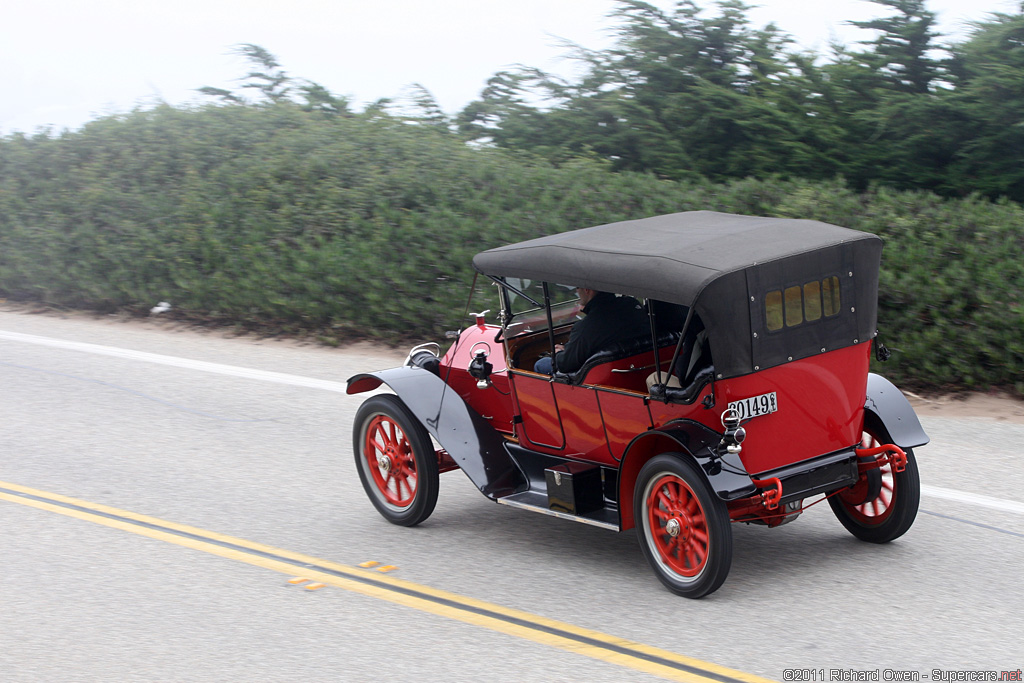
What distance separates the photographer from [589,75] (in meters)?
14.2

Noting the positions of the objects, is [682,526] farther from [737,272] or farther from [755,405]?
[737,272]

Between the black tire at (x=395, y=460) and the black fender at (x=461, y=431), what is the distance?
0.37 ft

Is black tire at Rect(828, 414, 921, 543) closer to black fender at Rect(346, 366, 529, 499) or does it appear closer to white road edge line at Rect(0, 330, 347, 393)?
black fender at Rect(346, 366, 529, 499)

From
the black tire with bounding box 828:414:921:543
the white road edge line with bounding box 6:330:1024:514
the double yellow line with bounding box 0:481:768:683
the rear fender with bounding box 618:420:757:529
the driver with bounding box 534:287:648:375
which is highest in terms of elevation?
the driver with bounding box 534:287:648:375

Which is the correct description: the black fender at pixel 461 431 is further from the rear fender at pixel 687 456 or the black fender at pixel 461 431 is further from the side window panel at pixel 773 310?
the side window panel at pixel 773 310

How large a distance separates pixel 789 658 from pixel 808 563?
1125 mm

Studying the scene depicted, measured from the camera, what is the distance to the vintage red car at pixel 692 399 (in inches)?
197

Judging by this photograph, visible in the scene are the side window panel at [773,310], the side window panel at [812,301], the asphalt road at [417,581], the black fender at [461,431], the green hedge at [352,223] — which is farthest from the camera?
the green hedge at [352,223]

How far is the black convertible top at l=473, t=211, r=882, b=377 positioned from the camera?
4944 mm

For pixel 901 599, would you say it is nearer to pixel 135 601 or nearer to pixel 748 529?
pixel 748 529

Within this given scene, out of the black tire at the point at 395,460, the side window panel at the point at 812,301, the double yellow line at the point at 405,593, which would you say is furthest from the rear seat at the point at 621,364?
the double yellow line at the point at 405,593

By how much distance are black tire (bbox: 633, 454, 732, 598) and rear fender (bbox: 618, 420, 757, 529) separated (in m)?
0.05

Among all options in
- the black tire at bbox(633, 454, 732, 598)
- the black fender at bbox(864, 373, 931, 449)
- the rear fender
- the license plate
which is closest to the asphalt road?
the black tire at bbox(633, 454, 732, 598)

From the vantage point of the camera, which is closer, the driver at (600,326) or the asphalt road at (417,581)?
the asphalt road at (417,581)
